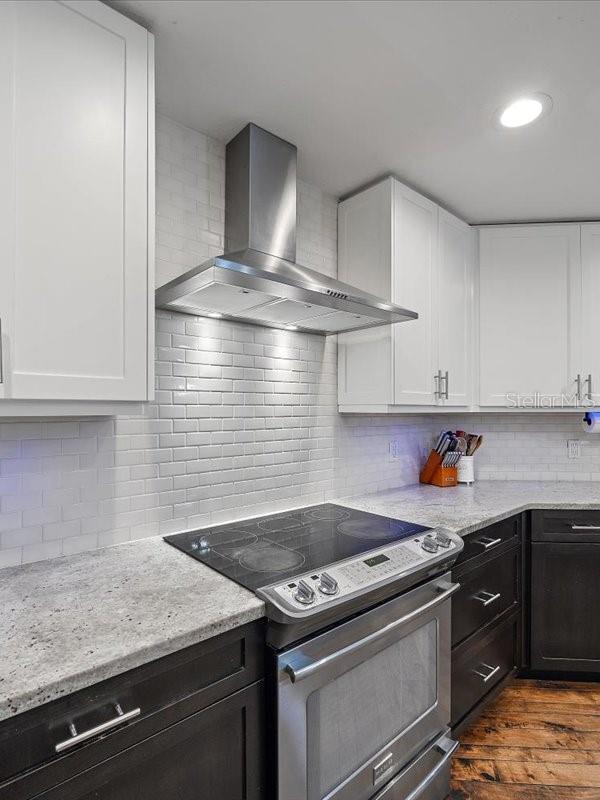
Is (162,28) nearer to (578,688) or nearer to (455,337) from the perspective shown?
(455,337)

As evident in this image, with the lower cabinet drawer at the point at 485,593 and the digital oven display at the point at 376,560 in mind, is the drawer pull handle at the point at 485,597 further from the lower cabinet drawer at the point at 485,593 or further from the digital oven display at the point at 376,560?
the digital oven display at the point at 376,560

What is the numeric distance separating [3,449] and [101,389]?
433 millimetres

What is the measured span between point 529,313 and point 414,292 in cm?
92

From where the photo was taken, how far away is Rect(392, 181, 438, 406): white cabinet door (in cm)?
211

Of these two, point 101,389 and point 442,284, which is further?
point 442,284

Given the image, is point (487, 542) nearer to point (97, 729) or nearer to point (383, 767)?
point (383, 767)

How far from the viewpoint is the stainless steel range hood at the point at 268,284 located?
147 centimetres

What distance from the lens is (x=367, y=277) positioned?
218cm

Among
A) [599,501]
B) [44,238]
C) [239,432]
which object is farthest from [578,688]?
[44,238]

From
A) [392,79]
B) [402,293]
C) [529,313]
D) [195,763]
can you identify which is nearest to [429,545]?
[195,763]

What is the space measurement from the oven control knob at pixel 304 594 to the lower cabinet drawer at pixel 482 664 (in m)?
0.98

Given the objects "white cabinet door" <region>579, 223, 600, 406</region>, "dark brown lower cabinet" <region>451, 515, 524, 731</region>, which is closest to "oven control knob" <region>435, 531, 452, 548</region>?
"dark brown lower cabinet" <region>451, 515, 524, 731</region>

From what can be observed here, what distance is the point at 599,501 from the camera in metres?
2.28

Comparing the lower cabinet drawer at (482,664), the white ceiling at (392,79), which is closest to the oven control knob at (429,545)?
the lower cabinet drawer at (482,664)
